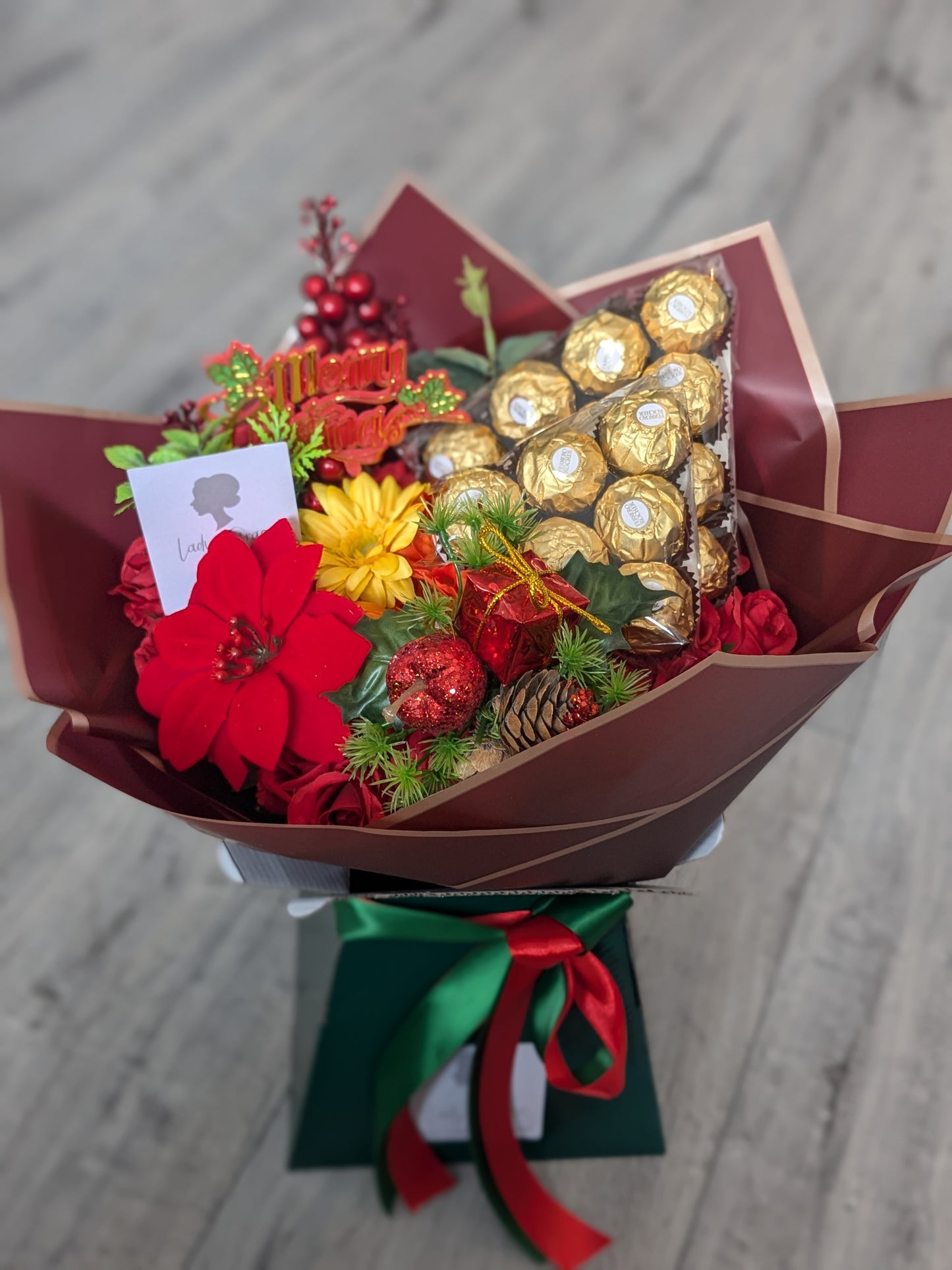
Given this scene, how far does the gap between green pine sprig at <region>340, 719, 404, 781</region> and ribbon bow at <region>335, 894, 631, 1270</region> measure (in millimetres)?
189

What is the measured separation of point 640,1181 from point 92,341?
1333 millimetres

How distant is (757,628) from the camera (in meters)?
0.60

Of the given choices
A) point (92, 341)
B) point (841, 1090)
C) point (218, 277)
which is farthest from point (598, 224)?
point (841, 1090)

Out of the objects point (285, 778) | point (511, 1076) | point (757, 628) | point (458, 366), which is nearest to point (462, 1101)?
point (511, 1076)

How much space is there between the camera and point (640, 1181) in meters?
0.93

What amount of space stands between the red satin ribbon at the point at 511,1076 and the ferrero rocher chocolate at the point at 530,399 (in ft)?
1.17

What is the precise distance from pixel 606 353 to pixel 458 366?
154mm

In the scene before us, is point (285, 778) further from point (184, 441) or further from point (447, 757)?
point (184, 441)

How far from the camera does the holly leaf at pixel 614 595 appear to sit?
0.55 meters

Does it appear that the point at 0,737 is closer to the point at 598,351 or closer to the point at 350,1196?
the point at 350,1196

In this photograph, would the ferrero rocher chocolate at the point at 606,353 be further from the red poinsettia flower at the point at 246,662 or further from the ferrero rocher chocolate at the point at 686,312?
the red poinsettia flower at the point at 246,662

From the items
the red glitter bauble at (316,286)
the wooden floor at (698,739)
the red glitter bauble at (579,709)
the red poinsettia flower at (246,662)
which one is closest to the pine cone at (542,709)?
the red glitter bauble at (579,709)

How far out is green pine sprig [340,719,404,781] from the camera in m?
0.54

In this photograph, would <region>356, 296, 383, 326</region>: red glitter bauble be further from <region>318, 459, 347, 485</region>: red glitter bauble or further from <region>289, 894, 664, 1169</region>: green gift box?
<region>289, 894, 664, 1169</region>: green gift box
